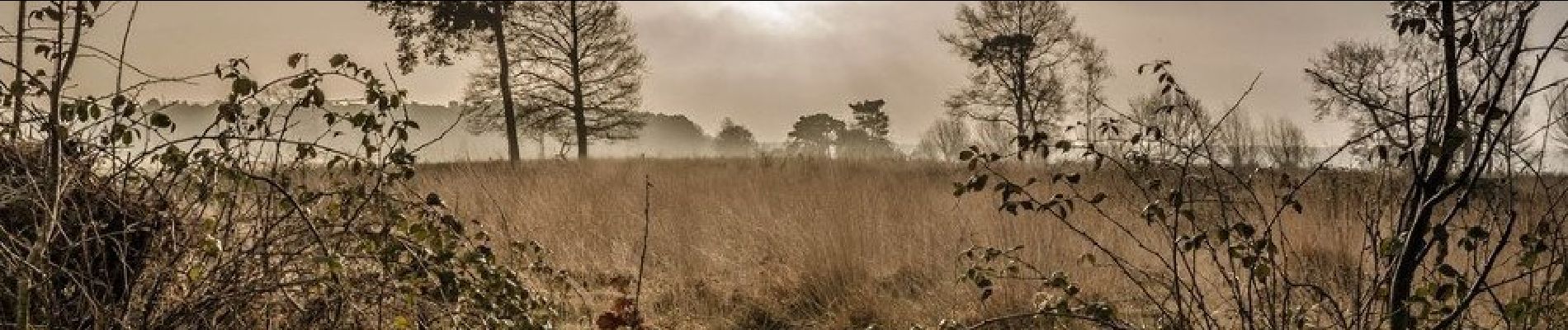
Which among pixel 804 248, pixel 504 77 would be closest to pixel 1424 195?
pixel 804 248

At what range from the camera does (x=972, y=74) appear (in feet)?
70.6

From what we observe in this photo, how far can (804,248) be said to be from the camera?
479 cm

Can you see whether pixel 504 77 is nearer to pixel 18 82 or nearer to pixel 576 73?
pixel 576 73

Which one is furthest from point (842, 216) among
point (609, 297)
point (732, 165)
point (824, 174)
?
point (732, 165)

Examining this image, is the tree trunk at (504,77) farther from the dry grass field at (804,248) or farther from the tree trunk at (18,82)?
the tree trunk at (18,82)

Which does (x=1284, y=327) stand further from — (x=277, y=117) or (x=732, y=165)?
A: (x=732, y=165)

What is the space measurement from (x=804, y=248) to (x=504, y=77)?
15.4 metres

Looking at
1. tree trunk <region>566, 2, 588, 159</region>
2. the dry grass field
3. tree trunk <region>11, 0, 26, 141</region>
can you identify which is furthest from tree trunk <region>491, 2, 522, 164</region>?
tree trunk <region>11, 0, 26, 141</region>

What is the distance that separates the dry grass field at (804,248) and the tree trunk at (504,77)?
11.4 m

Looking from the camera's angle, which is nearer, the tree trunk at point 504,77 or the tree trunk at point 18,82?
the tree trunk at point 18,82

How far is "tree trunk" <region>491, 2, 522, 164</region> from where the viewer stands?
61.8 ft

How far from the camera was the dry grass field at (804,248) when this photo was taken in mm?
4184

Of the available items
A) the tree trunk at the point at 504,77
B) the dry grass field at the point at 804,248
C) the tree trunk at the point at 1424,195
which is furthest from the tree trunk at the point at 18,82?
the tree trunk at the point at 504,77

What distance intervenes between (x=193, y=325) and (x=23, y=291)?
2.74 feet
